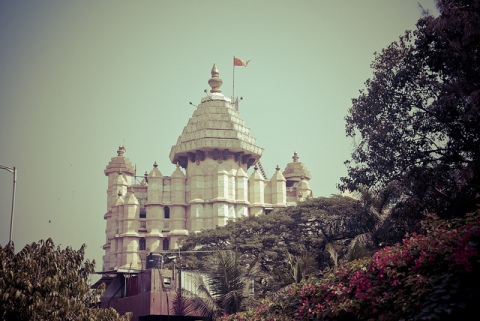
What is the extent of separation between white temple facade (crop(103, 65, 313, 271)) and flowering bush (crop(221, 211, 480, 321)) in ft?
192

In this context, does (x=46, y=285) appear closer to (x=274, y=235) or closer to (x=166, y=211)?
(x=274, y=235)

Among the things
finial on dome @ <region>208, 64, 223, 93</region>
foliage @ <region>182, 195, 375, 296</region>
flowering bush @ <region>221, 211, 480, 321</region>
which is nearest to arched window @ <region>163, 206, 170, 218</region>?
finial on dome @ <region>208, 64, 223, 93</region>

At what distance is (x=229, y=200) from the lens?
75000 mm

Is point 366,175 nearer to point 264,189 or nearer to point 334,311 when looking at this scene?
point 334,311

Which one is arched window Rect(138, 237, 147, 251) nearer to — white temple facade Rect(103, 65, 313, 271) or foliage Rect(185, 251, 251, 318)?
white temple facade Rect(103, 65, 313, 271)

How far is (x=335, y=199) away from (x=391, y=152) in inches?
1335

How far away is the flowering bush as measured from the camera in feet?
37.8

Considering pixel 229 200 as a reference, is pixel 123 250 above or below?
below

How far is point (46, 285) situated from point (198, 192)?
56103 millimetres

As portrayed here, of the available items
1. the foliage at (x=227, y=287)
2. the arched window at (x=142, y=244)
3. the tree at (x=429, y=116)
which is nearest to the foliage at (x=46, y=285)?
the foliage at (x=227, y=287)

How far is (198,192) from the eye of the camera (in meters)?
76.1

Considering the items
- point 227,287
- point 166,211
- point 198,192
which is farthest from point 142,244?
point 227,287

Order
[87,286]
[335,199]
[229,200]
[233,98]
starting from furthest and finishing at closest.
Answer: [233,98], [229,200], [335,199], [87,286]

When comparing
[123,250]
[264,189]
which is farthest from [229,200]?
[123,250]
